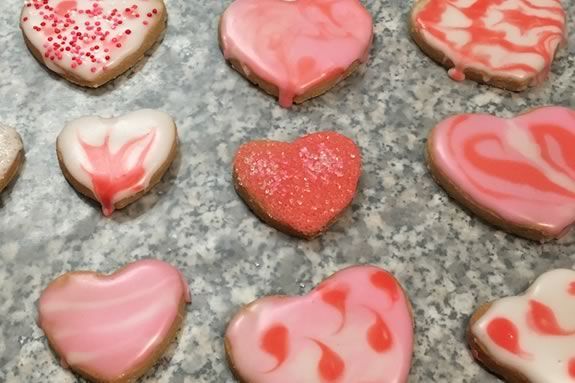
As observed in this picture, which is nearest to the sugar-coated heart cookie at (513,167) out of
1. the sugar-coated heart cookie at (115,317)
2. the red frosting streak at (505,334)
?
the red frosting streak at (505,334)

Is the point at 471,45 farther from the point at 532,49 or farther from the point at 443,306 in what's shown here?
the point at 443,306

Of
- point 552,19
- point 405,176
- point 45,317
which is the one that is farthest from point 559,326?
point 45,317

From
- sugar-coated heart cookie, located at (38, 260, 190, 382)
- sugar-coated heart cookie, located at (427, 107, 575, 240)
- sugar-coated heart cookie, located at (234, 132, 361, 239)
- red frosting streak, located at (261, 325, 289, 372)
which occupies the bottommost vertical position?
sugar-coated heart cookie, located at (38, 260, 190, 382)

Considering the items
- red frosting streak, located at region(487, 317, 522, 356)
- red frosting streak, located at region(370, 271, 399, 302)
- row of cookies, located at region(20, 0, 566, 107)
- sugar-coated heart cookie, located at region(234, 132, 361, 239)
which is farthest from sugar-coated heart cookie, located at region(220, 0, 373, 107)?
red frosting streak, located at region(487, 317, 522, 356)

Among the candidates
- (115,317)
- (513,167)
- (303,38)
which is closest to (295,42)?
(303,38)

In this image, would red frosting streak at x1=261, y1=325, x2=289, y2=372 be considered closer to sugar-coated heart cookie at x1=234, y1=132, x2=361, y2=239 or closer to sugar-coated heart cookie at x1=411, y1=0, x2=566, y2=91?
sugar-coated heart cookie at x1=234, y1=132, x2=361, y2=239

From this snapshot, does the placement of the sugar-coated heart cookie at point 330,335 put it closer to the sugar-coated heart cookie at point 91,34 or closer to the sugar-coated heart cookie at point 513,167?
the sugar-coated heart cookie at point 513,167
